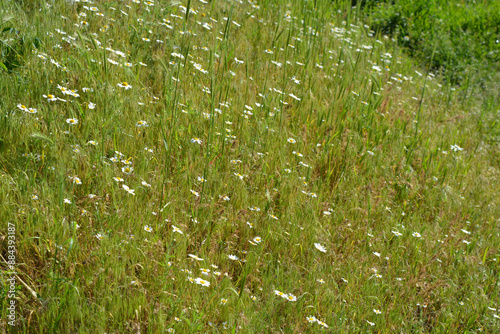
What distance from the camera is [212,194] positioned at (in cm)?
288

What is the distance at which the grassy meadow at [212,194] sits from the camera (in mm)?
2088

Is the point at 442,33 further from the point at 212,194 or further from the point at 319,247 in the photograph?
the point at 212,194

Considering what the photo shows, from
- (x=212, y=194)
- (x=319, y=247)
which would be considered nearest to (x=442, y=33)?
(x=319, y=247)

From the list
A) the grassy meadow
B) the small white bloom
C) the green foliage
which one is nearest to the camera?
the grassy meadow

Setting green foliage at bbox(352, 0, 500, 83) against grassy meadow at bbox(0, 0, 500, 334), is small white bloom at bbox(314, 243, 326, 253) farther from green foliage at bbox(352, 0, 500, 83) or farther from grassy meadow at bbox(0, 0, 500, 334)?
green foliage at bbox(352, 0, 500, 83)

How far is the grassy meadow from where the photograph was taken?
6.85 ft

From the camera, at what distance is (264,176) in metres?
3.17

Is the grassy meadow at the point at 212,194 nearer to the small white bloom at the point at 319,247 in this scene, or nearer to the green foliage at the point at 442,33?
the small white bloom at the point at 319,247

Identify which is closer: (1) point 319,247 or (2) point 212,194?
(1) point 319,247

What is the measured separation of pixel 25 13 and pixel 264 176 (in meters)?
2.29

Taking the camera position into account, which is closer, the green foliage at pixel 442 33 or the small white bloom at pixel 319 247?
the small white bloom at pixel 319 247

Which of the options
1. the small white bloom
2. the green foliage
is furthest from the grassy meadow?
the green foliage

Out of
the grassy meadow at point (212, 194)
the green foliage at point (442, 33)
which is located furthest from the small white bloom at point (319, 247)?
the green foliage at point (442, 33)

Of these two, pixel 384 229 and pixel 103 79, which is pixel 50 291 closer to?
pixel 103 79
